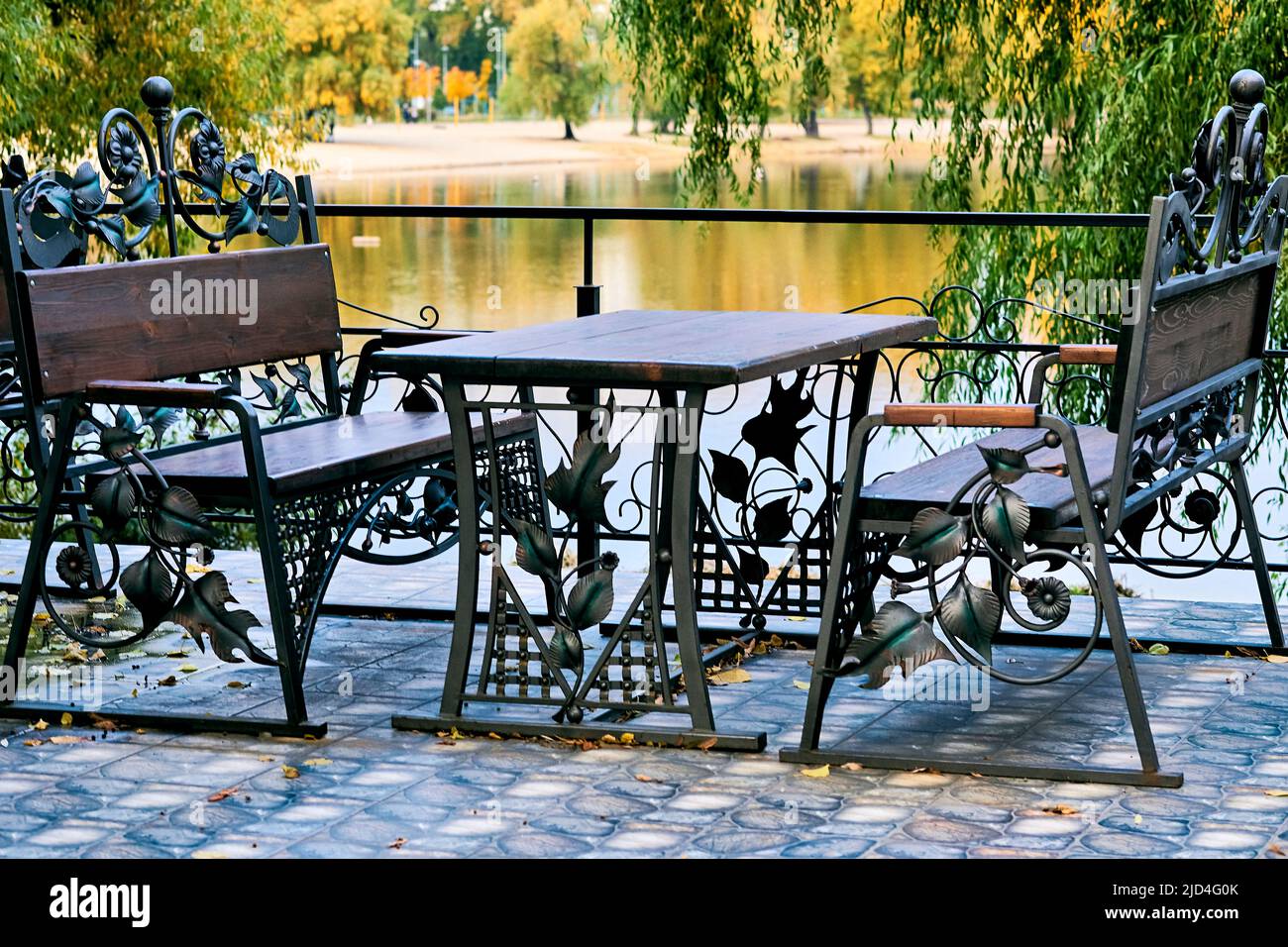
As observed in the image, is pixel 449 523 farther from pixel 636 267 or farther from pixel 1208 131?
pixel 636 267

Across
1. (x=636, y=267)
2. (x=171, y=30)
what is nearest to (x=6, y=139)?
(x=171, y=30)

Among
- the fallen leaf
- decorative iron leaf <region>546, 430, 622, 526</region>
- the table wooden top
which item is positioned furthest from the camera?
the fallen leaf

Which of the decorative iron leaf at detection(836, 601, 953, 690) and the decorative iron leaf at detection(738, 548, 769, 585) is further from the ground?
the decorative iron leaf at detection(836, 601, 953, 690)

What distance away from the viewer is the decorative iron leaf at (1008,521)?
4074 millimetres

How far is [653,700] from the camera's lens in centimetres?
444

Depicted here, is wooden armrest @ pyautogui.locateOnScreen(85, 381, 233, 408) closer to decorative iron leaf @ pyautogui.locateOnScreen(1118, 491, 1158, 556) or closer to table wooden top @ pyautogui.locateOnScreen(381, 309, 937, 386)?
table wooden top @ pyautogui.locateOnScreen(381, 309, 937, 386)

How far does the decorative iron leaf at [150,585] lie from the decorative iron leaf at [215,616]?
5 centimetres

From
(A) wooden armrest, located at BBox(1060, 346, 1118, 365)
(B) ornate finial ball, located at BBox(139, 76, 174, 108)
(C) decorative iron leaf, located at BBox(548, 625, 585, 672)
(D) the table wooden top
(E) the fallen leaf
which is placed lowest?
(E) the fallen leaf

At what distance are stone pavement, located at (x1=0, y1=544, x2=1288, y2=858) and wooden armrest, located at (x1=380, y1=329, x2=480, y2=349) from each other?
40.6 inches

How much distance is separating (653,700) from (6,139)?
10.6 metres

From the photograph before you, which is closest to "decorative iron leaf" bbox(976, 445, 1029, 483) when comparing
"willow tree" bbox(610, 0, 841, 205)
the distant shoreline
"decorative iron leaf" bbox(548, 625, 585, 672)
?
"decorative iron leaf" bbox(548, 625, 585, 672)

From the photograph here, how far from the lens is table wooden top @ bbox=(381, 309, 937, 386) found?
163 inches

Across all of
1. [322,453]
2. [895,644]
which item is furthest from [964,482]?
[322,453]

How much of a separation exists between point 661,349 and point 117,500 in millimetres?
1353
